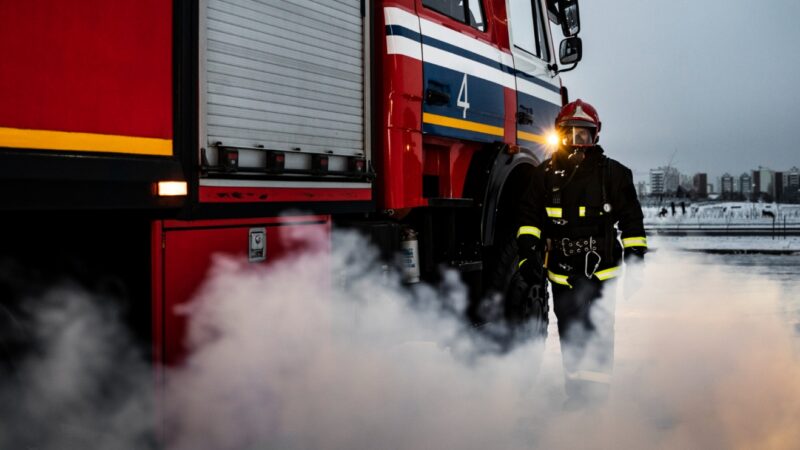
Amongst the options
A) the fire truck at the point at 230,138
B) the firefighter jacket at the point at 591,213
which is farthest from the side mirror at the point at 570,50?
the firefighter jacket at the point at 591,213

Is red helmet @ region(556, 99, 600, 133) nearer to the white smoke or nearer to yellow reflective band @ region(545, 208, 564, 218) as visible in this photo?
yellow reflective band @ region(545, 208, 564, 218)

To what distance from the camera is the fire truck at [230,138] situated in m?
2.54

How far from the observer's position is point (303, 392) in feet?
12.2

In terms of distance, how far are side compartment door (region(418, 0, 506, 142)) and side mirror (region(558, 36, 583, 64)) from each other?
0.66m

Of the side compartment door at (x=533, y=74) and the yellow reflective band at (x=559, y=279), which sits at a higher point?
the side compartment door at (x=533, y=74)

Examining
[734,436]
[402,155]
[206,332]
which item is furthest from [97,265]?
[734,436]

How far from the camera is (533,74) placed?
581cm

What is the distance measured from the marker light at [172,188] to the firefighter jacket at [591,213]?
2389 millimetres

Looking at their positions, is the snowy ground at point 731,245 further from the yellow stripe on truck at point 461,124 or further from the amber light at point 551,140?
the yellow stripe on truck at point 461,124

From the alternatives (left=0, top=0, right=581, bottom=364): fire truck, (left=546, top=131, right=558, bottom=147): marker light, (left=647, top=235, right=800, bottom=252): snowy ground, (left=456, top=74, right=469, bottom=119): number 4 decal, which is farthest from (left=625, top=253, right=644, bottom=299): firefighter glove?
(left=647, top=235, right=800, bottom=252): snowy ground

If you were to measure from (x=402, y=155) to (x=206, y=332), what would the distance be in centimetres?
167

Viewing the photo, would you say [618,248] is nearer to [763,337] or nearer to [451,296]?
[451,296]

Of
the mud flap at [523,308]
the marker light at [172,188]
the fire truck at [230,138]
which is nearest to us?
the fire truck at [230,138]

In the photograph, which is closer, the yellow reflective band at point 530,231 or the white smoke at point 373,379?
the white smoke at point 373,379
